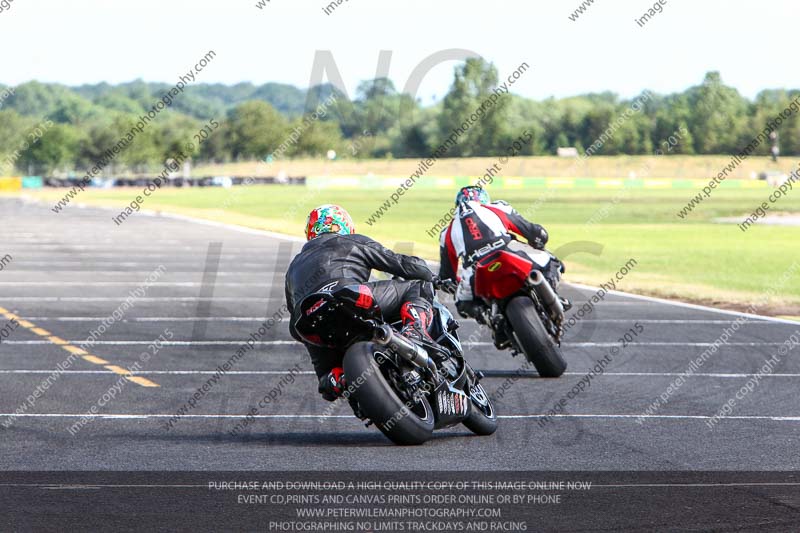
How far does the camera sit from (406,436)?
28.0 ft

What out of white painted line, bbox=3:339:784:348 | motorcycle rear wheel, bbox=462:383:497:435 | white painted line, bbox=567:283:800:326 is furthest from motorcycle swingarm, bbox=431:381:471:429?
white painted line, bbox=567:283:800:326

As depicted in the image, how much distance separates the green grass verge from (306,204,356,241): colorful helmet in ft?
36.3

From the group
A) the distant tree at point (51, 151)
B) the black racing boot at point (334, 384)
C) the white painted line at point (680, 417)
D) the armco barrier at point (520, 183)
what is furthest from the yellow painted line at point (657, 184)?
the black racing boot at point (334, 384)

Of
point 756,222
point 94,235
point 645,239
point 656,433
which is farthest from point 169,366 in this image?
point 756,222

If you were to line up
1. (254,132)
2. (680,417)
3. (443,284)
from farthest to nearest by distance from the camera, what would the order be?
1. (254,132)
2. (680,417)
3. (443,284)

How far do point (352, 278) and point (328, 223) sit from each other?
1.96 feet

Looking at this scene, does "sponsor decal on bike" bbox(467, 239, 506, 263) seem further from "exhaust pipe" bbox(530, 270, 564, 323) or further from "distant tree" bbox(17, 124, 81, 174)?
"distant tree" bbox(17, 124, 81, 174)

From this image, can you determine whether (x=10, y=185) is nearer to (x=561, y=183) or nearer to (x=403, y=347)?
(x=561, y=183)

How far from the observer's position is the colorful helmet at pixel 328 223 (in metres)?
9.09

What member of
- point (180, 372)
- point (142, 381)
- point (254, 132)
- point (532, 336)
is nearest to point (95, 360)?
point (180, 372)

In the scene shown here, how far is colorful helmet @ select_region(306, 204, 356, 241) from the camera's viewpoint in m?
9.09

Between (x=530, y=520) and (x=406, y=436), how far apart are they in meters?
2.24

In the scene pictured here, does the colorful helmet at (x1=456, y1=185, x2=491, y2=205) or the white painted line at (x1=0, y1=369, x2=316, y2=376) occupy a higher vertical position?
the colorful helmet at (x1=456, y1=185, x2=491, y2=205)

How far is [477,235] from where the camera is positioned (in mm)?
12141
